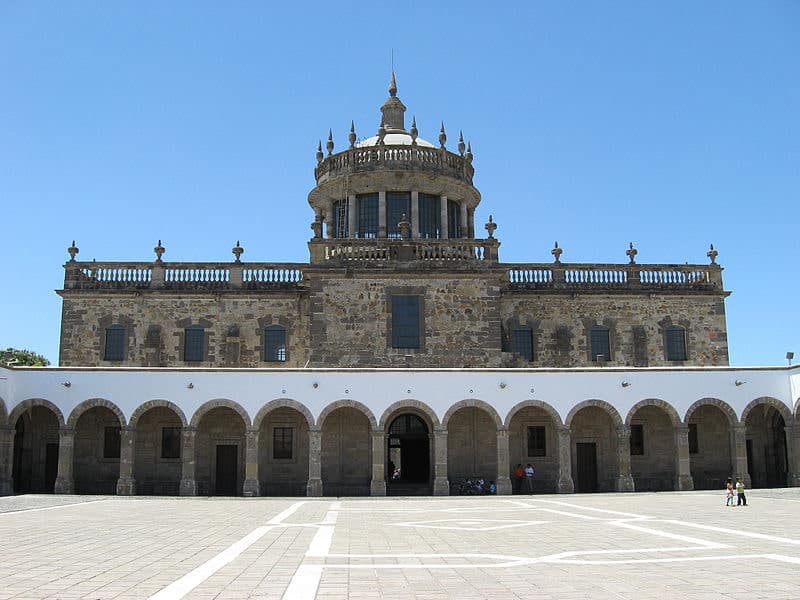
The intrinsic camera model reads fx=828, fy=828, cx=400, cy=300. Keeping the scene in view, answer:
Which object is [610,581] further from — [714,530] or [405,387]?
[405,387]

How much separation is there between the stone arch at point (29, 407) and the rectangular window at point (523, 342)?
56.3 ft

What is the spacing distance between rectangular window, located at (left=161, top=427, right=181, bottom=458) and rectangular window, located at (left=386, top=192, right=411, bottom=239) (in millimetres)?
12137

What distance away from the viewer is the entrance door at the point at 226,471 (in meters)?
29.7

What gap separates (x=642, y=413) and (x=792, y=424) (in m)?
5.02

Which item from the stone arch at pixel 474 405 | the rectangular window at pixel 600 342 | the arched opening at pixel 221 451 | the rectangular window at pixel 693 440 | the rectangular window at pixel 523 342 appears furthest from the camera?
the rectangular window at pixel 600 342

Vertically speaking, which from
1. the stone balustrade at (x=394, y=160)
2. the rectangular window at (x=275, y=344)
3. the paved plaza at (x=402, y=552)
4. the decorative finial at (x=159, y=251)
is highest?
the stone balustrade at (x=394, y=160)

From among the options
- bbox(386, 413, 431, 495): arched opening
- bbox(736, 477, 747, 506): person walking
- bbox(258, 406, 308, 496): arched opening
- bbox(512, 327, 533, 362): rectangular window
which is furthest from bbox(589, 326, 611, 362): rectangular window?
bbox(258, 406, 308, 496): arched opening

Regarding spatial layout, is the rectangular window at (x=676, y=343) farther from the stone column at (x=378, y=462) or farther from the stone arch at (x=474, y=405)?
the stone column at (x=378, y=462)

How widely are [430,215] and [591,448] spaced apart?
40.3ft

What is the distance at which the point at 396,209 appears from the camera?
35.9m

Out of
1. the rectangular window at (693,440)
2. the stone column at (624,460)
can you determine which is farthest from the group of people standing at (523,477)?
the rectangular window at (693,440)

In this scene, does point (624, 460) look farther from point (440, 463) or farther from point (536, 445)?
point (440, 463)

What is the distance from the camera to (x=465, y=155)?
1494 inches

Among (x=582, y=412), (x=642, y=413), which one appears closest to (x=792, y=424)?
(x=642, y=413)
